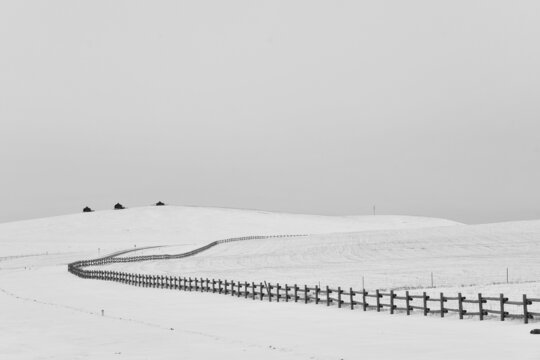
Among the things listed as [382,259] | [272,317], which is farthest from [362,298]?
[382,259]

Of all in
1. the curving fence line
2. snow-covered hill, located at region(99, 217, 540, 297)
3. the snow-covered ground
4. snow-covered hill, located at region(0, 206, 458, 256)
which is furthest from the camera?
snow-covered hill, located at region(0, 206, 458, 256)

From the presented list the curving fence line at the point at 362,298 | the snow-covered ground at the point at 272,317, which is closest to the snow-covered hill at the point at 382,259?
the snow-covered ground at the point at 272,317

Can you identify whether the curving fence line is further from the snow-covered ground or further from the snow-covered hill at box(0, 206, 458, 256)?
the snow-covered hill at box(0, 206, 458, 256)

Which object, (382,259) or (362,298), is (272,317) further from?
(382,259)

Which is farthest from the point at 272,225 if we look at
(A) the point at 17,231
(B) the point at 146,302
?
(B) the point at 146,302

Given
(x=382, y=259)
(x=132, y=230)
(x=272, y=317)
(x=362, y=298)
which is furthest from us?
(x=132, y=230)

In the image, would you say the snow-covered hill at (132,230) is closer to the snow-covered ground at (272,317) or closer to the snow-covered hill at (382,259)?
the snow-covered hill at (382,259)

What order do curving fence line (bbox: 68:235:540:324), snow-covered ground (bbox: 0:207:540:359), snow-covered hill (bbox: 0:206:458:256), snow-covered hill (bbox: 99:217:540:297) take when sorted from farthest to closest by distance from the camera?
snow-covered hill (bbox: 0:206:458:256), snow-covered hill (bbox: 99:217:540:297), curving fence line (bbox: 68:235:540:324), snow-covered ground (bbox: 0:207:540:359)

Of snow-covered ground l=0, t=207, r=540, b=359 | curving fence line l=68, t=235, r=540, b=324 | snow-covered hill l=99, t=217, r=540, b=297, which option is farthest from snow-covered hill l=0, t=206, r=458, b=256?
curving fence line l=68, t=235, r=540, b=324

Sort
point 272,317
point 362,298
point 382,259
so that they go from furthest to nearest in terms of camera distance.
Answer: point 382,259
point 362,298
point 272,317

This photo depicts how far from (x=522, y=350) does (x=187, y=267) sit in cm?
6496

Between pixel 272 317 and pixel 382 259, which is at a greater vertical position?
pixel 272 317

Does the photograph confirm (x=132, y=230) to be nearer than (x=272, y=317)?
No

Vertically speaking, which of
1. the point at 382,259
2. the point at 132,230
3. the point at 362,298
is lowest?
the point at 132,230
